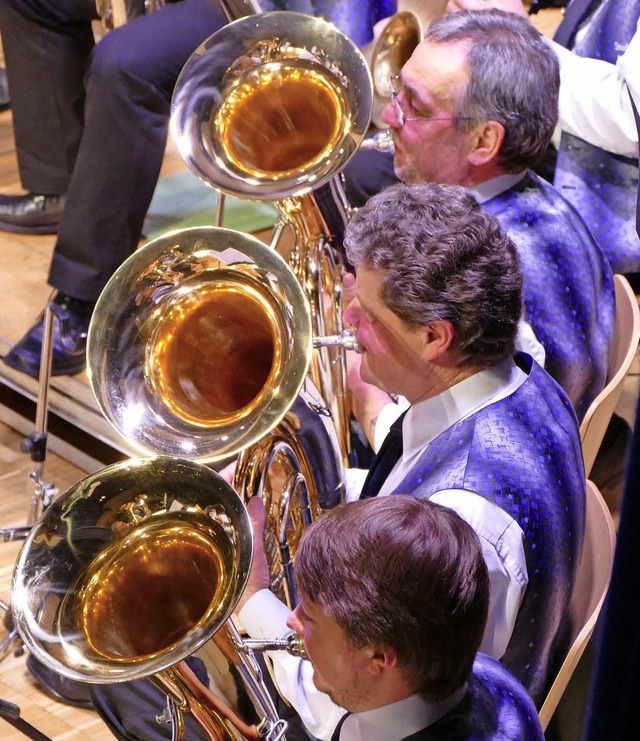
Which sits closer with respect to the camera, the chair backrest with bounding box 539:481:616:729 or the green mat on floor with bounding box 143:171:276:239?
the chair backrest with bounding box 539:481:616:729

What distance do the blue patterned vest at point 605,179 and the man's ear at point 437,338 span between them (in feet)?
4.18

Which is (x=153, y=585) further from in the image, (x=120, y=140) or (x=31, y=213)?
(x=31, y=213)

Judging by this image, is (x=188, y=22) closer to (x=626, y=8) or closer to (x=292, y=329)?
(x=626, y=8)

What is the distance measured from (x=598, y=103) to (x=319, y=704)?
5.57 feet

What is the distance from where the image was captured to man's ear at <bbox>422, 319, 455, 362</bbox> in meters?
1.37

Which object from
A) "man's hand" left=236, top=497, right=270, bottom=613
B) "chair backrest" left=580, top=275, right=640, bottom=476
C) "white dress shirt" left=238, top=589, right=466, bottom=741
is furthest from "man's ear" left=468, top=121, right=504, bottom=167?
"white dress shirt" left=238, top=589, right=466, bottom=741

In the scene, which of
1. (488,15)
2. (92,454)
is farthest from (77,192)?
(488,15)

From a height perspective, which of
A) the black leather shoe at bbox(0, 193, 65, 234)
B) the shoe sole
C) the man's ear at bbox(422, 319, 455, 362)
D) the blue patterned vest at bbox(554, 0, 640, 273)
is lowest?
the shoe sole

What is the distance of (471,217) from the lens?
4.63 ft

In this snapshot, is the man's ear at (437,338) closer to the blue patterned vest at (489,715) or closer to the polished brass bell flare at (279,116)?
the blue patterned vest at (489,715)

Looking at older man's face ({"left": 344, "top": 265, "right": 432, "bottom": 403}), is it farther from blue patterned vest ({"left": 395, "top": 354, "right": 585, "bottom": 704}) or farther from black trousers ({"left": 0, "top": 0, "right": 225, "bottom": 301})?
black trousers ({"left": 0, "top": 0, "right": 225, "bottom": 301})

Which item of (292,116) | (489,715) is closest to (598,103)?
(292,116)

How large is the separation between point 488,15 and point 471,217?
2.50ft

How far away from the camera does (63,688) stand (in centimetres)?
196
